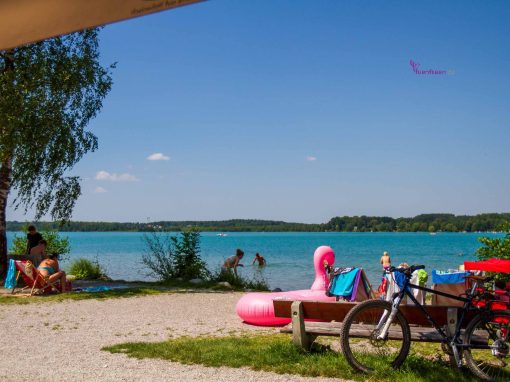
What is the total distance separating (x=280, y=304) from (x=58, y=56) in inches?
425

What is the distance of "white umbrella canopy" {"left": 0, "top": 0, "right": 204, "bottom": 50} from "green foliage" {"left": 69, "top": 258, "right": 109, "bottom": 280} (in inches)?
611

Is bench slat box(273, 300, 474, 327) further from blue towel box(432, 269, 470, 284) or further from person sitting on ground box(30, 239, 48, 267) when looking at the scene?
person sitting on ground box(30, 239, 48, 267)

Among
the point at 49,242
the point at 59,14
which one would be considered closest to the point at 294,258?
the point at 49,242

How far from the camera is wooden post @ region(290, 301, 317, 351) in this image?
6.00m

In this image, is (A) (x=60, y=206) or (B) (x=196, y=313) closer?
(B) (x=196, y=313)

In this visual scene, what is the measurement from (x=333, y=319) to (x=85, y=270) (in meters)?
13.4

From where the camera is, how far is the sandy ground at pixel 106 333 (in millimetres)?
5586

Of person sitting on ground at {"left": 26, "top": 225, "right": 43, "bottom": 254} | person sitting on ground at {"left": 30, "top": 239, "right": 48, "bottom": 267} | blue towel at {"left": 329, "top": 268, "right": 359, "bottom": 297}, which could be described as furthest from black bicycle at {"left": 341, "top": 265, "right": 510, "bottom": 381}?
person sitting on ground at {"left": 26, "top": 225, "right": 43, "bottom": 254}

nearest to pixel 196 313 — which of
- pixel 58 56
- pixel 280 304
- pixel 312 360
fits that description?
pixel 280 304

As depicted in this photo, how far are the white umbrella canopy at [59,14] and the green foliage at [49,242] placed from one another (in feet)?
59.3

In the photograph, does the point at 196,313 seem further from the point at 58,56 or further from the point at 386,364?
the point at 58,56

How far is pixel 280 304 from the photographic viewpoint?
6.46m

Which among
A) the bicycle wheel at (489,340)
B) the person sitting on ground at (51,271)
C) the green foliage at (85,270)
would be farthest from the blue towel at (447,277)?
the green foliage at (85,270)

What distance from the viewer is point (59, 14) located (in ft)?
9.37
